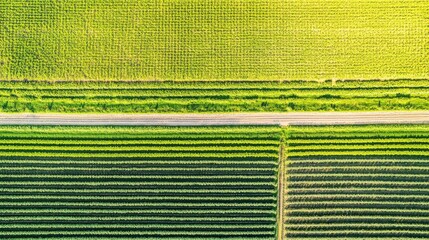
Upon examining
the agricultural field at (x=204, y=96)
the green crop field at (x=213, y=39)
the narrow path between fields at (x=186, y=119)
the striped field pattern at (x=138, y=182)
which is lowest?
the striped field pattern at (x=138, y=182)

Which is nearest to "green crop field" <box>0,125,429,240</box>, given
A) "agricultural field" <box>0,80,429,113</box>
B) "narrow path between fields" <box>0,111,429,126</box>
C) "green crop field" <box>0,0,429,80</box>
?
"narrow path between fields" <box>0,111,429,126</box>

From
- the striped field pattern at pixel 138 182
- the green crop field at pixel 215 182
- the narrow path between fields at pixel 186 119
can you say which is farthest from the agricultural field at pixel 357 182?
the striped field pattern at pixel 138 182

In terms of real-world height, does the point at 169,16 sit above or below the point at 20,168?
above

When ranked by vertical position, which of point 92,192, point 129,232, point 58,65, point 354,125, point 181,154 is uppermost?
point 58,65

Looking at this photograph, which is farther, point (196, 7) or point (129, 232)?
point (196, 7)

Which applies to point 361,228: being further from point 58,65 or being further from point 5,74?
point 5,74

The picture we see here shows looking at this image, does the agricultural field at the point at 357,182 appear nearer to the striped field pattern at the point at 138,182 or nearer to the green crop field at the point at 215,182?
the green crop field at the point at 215,182

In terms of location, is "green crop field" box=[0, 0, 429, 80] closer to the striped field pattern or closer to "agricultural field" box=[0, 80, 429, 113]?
"agricultural field" box=[0, 80, 429, 113]

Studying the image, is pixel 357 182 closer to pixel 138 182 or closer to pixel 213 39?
pixel 213 39

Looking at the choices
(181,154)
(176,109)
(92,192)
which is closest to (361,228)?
(181,154)
